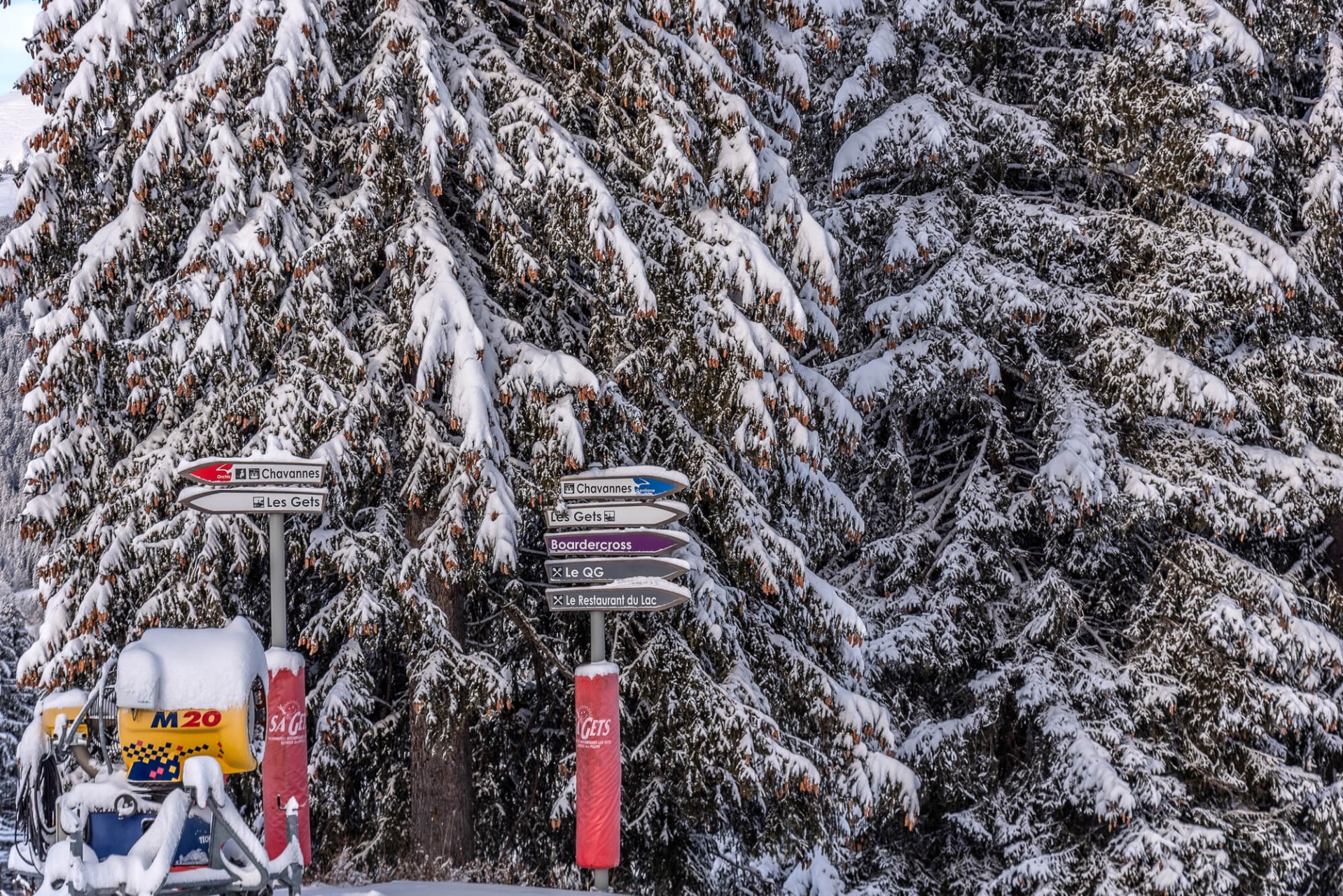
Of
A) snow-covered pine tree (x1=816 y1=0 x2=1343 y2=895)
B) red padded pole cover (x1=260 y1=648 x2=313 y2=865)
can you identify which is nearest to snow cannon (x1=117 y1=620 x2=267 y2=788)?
red padded pole cover (x1=260 y1=648 x2=313 y2=865)

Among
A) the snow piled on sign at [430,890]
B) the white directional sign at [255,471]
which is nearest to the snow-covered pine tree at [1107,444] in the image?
the snow piled on sign at [430,890]

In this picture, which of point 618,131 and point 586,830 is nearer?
point 586,830

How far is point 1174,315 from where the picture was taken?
14.4 meters

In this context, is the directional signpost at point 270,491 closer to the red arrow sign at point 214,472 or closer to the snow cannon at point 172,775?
the red arrow sign at point 214,472

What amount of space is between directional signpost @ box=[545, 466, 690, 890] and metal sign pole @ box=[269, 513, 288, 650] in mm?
1578

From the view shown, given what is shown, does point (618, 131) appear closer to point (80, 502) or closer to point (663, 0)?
point (663, 0)

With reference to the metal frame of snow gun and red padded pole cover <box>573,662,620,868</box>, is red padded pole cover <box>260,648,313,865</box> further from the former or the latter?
the metal frame of snow gun

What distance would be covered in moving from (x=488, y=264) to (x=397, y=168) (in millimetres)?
1019

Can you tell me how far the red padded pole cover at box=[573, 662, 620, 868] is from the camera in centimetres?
804

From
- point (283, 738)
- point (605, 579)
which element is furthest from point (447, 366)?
point (283, 738)

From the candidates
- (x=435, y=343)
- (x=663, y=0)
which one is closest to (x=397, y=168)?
(x=435, y=343)

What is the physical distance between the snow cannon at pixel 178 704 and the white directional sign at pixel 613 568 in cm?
272

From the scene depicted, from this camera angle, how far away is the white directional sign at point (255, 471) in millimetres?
7781

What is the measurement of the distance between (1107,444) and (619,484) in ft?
26.7
